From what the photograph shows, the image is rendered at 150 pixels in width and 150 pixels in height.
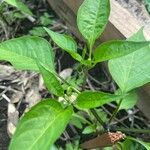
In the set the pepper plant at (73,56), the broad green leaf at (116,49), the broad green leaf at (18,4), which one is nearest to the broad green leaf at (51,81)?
the pepper plant at (73,56)

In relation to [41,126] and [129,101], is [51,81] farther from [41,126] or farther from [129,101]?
[129,101]

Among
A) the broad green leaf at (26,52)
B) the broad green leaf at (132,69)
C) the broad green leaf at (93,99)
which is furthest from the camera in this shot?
the broad green leaf at (132,69)

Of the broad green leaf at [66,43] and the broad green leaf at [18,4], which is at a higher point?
the broad green leaf at [18,4]

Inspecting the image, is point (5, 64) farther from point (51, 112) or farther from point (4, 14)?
point (51, 112)

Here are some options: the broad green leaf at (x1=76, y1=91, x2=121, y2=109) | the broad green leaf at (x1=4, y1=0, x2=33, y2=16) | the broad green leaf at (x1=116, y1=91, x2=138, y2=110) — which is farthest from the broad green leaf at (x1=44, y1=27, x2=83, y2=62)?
the broad green leaf at (x1=4, y1=0, x2=33, y2=16)

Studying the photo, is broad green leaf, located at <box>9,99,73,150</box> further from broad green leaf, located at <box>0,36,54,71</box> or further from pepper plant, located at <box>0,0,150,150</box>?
broad green leaf, located at <box>0,36,54,71</box>

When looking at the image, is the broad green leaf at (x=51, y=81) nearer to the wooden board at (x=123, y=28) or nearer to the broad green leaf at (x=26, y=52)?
the broad green leaf at (x=26, y=52)
